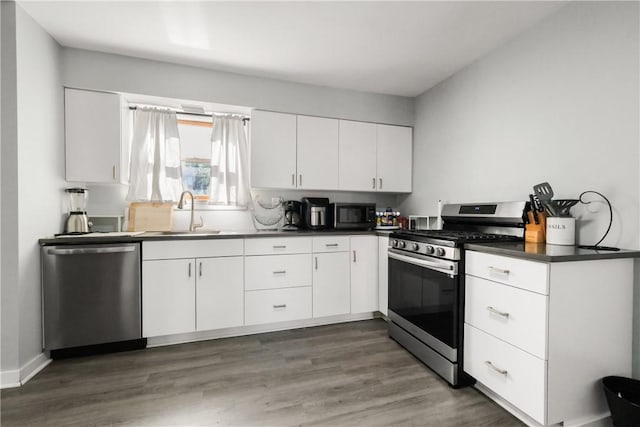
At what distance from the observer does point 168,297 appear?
247 cm

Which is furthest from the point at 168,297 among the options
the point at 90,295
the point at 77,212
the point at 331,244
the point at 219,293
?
the point at 331,244

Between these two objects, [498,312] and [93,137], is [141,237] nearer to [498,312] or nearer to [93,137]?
[93,137]

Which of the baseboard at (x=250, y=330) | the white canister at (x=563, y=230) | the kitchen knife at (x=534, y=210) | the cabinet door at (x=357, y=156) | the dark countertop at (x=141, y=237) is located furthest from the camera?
the cabinet door at (x=357, y=156)

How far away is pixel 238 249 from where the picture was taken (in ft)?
8.72

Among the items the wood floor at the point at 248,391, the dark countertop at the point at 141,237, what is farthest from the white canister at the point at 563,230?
the dark countertop at the point at 141,237

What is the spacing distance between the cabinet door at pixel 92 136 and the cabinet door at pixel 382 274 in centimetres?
258

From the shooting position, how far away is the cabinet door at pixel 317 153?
3.21m

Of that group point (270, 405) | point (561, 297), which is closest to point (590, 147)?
point (561, 297)

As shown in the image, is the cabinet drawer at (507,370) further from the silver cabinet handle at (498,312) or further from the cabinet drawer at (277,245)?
the cabinet drawer at (277,245)

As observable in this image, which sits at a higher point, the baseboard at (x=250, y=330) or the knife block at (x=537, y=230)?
the knife block at (x=537, y=230)

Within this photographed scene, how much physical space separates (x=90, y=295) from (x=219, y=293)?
0.95m

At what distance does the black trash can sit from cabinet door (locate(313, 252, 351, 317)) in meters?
1.93

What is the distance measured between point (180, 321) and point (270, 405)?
1201 mm

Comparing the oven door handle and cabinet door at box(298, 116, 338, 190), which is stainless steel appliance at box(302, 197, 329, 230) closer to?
cabinet door at box(298, 116, 338, 190)
